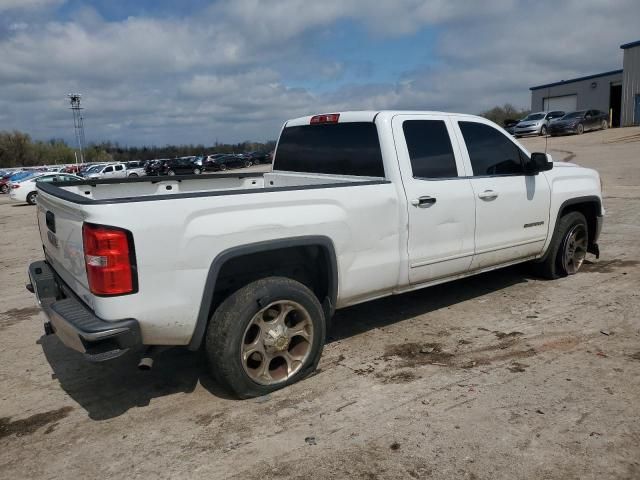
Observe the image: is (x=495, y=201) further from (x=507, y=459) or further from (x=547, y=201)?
(x=507, y=459)

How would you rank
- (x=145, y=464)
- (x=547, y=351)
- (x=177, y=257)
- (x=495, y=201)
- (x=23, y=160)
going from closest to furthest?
(x=145, y=464) → (x=177, y=257) → (x=547, y=351) → (x=495, y=201) → (x=23, y=160)

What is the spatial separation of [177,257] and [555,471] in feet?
7.72

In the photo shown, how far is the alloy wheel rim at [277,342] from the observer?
354 centimetres

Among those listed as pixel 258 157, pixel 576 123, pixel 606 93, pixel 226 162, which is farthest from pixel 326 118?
pixel 258 157

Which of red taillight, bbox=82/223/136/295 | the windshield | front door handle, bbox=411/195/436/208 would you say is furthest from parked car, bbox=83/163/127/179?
red taillight, bbox=82/223/136/295

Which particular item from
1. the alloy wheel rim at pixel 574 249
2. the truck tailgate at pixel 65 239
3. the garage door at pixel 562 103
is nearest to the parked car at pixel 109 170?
the truck tailgate at pixel 65 239

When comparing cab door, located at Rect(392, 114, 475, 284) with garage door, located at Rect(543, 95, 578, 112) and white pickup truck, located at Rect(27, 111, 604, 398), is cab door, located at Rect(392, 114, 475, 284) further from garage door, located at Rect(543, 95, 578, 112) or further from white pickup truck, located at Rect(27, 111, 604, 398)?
garage door, located at Rect(543, 95, 578, 112)

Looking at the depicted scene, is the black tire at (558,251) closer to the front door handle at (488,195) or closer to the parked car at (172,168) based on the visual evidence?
the front door handle at (488,195)

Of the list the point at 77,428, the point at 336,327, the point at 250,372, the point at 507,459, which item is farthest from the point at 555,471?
the point at 77,428

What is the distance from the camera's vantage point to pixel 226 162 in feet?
164

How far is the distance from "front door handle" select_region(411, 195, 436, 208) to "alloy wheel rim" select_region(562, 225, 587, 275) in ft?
8.17

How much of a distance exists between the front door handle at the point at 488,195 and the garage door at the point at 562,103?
161 ft

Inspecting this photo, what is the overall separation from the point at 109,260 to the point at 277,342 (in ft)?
4.11

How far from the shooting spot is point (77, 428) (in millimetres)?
3338
